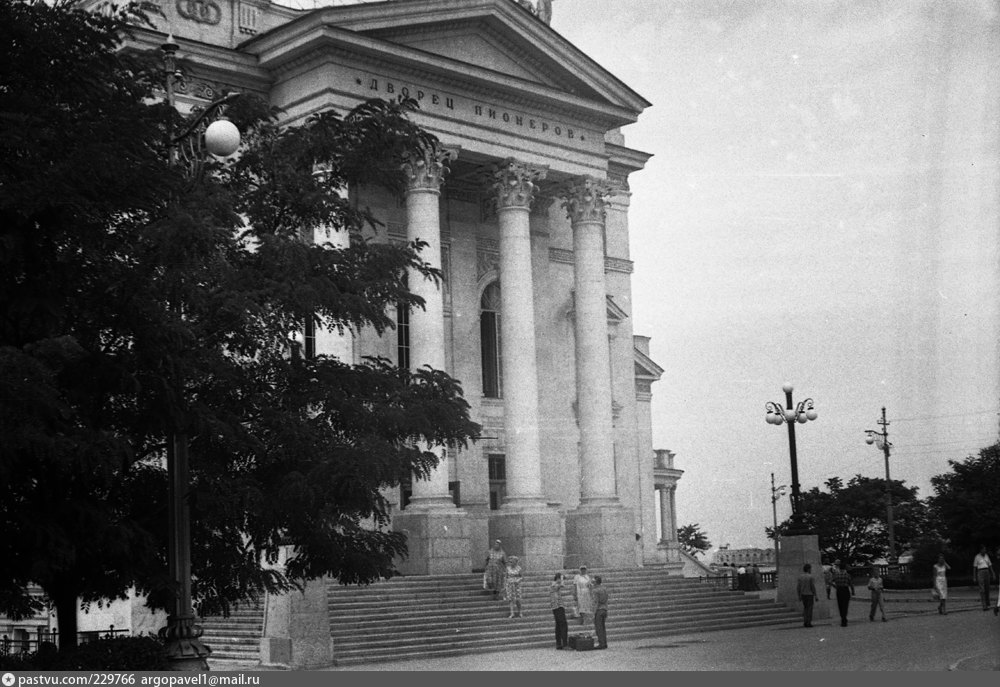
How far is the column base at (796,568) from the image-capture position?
Result: 38.9 meters

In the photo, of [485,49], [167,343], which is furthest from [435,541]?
[167,343]

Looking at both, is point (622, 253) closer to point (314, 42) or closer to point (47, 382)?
→ point (314, 42)

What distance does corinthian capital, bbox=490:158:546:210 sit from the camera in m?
41.7

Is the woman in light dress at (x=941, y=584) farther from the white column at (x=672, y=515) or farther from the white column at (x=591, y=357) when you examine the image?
the white column at (x=672, y=515)

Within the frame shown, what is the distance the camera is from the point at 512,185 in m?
41.8

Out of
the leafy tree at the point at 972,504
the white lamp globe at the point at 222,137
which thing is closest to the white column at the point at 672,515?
the leafy tree at the point at 972,504

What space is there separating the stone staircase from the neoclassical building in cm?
229

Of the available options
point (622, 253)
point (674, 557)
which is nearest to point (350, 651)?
point (622, 253)

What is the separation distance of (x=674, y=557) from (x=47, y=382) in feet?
151

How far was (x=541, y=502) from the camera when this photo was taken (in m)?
40.5

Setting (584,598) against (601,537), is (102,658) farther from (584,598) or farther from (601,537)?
(601,537)

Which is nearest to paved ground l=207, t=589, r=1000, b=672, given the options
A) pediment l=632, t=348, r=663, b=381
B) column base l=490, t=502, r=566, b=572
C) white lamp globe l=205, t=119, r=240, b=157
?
column base l=490, t=502, r=566, b=572

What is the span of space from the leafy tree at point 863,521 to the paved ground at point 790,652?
4555 centimetres

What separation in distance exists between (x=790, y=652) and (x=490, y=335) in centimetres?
1981
